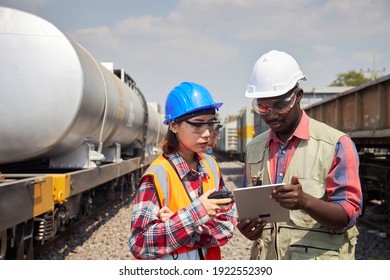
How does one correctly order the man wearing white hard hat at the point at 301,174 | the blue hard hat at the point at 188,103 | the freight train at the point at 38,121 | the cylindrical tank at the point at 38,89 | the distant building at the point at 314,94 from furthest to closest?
the distant building at the point at 314,94 < the cylindrical tank at the point at 38,89 < the freight train at the point at 38,121 < the blue hard hat at the point at 188,103 < the man wearing white hard hat at the point at 301,174

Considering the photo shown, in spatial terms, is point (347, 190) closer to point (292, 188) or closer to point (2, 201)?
point (292, 188)

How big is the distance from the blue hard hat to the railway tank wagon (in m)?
4.23

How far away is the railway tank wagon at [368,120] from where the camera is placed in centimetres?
589

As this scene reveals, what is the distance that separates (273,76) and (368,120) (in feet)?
16.1

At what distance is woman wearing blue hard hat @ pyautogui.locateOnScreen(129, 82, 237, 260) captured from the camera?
1.86m

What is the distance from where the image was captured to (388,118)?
5781mm

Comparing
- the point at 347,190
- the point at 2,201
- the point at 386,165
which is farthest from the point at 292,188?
the point at 386,165

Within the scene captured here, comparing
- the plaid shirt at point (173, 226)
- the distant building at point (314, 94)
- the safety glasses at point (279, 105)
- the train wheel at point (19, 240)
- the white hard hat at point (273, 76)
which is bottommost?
the train wheel at point (19, 240)

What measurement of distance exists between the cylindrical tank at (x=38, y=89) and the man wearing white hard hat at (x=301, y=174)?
3008 millimetres

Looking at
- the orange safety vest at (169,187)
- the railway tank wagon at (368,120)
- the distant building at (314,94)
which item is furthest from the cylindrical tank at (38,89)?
the distant building at (314,94)

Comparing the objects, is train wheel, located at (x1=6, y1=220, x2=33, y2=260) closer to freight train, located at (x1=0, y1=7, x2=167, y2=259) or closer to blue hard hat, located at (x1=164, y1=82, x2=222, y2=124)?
freight train, located at (x1=0, y1=7, x2=167, y2=259)

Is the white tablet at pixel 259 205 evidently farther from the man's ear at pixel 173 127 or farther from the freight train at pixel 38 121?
the freight train at pixel 38 121

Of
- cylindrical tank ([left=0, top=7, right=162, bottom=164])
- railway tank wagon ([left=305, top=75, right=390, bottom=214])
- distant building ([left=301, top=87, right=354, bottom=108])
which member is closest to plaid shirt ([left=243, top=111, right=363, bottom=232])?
cylindrical tank ([left=0, top=7, right=162, bottom=164])

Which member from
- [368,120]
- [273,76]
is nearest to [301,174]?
[273,76]
